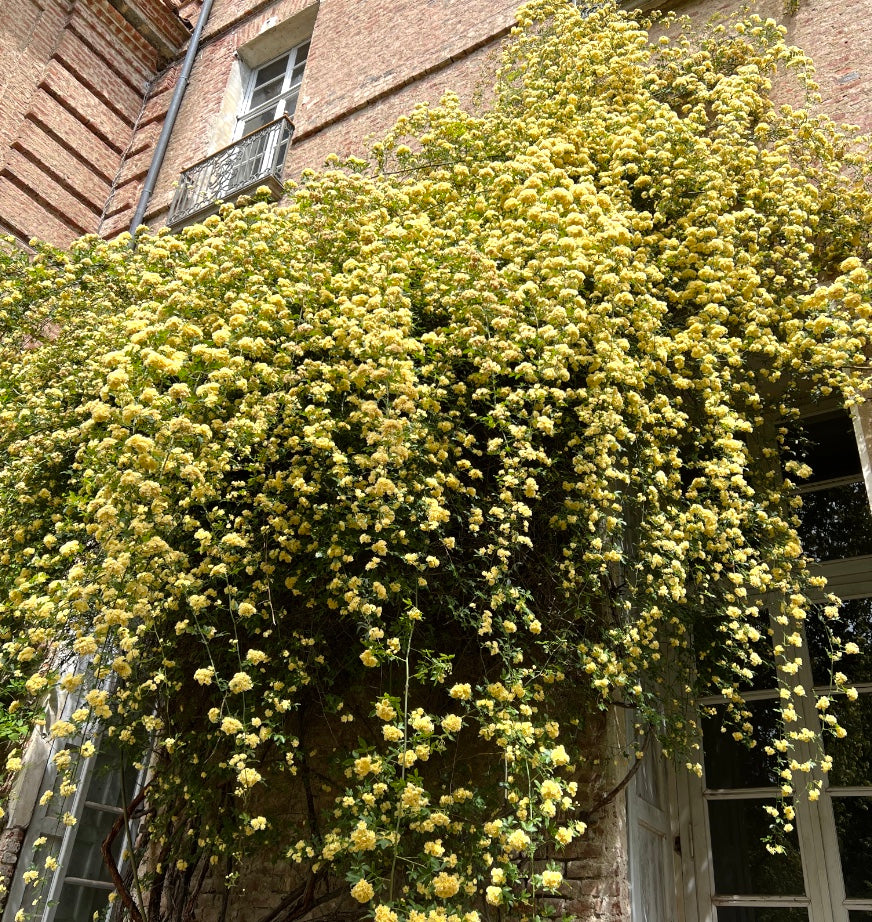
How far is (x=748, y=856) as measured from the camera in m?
2.94

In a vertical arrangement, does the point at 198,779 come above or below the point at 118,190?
below

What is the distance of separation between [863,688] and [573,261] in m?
1.97

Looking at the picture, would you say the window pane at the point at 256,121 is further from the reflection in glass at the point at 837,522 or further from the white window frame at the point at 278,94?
the reflection in glass at the point at 837,522

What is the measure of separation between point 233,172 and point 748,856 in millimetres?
6301

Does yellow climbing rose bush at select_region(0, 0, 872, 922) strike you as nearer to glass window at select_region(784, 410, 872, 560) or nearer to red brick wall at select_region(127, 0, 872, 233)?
glass window at select_region(784, 410, 872, 560)

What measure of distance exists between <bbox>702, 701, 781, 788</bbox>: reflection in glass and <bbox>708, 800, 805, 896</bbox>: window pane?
0.26 feet

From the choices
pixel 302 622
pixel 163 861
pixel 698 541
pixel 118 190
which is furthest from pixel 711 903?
pixel 118 190

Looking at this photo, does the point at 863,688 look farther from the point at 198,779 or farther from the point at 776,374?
the point at 198,779

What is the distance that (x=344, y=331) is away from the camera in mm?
2508

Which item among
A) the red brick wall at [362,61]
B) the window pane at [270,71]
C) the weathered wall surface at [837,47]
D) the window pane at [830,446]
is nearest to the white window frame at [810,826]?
the window pane at [830,446]

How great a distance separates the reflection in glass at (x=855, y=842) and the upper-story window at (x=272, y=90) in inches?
265

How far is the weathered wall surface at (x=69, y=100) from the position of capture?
690cm

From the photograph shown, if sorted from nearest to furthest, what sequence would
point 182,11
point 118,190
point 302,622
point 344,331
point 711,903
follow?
1. point 344,331
2. point 302,622
3. point 711,903
4. point 118,190
5. point 182,11

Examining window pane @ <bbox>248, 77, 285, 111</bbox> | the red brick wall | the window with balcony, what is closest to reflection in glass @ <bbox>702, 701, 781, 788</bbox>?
the red brick wall
